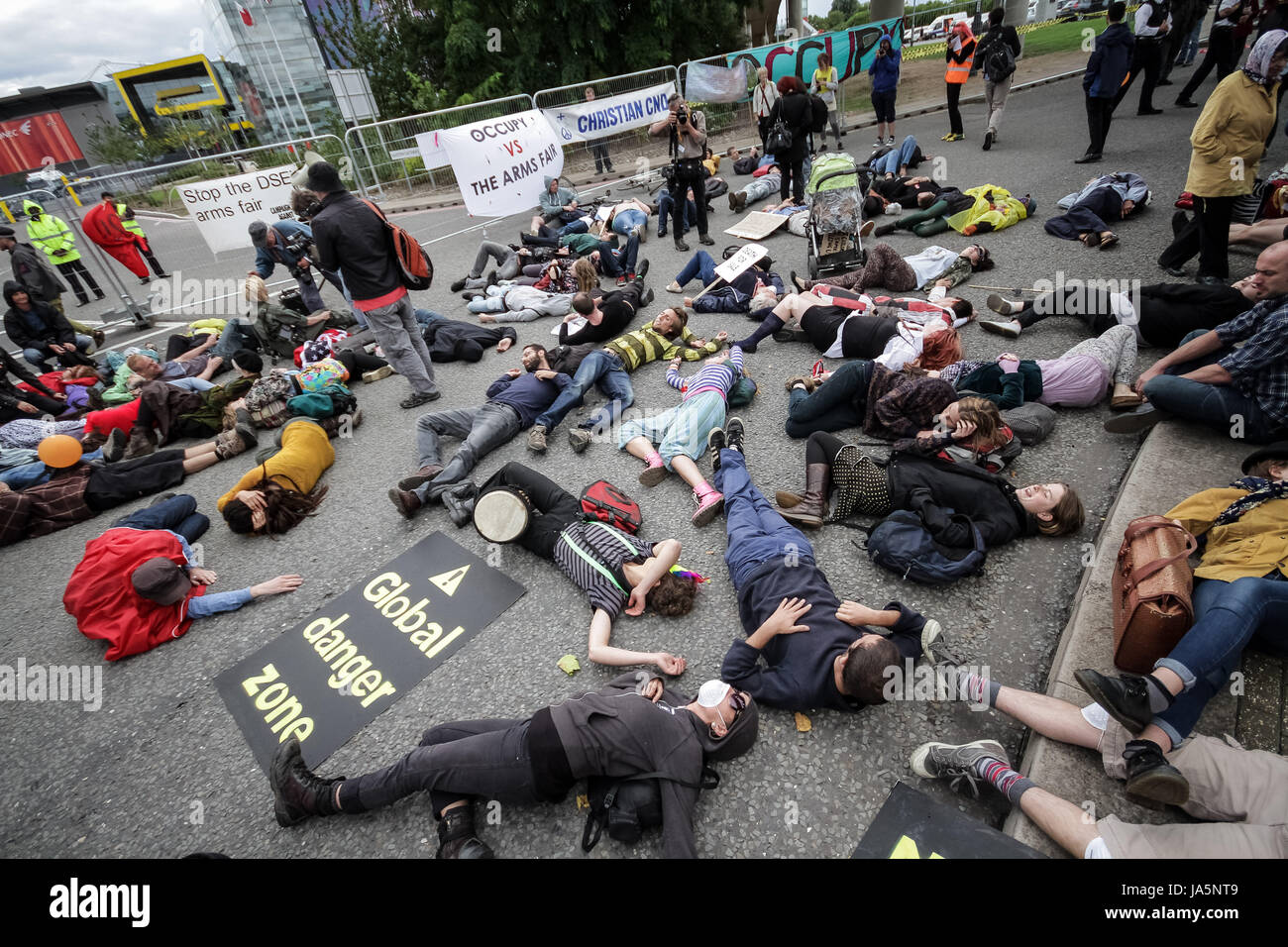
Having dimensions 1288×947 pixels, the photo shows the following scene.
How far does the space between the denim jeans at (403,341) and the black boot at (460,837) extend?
4.61m

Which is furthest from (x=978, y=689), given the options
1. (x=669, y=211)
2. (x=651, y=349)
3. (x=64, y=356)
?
(x=64, y=356)

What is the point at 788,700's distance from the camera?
2695mm

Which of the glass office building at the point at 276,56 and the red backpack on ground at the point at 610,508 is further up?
the glass office building at the point at 276,56

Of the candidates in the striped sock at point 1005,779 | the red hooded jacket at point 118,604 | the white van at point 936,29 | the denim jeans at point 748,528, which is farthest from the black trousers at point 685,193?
the white van at point 936,29

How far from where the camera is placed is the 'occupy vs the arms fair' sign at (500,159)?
9.27 metres

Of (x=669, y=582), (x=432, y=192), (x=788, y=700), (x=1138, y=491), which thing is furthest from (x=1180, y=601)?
(x=432, y=192)

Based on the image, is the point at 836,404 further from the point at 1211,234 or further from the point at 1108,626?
the point at 1211,234

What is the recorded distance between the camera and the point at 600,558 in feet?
11.4

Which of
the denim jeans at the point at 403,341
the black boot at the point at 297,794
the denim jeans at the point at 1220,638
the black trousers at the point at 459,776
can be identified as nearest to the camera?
the denim jeans at the point at 1220,638

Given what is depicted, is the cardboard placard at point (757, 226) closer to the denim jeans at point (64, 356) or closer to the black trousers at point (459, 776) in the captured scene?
the black trousers at point (459, 776)

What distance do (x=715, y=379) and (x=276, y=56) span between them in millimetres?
66922

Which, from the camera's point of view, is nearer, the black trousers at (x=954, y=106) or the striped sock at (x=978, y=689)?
the striped sock at (x=978, y=689)

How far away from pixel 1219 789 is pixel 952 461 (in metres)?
2.01

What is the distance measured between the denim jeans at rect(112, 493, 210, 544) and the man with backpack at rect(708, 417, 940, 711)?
15.1 ft
